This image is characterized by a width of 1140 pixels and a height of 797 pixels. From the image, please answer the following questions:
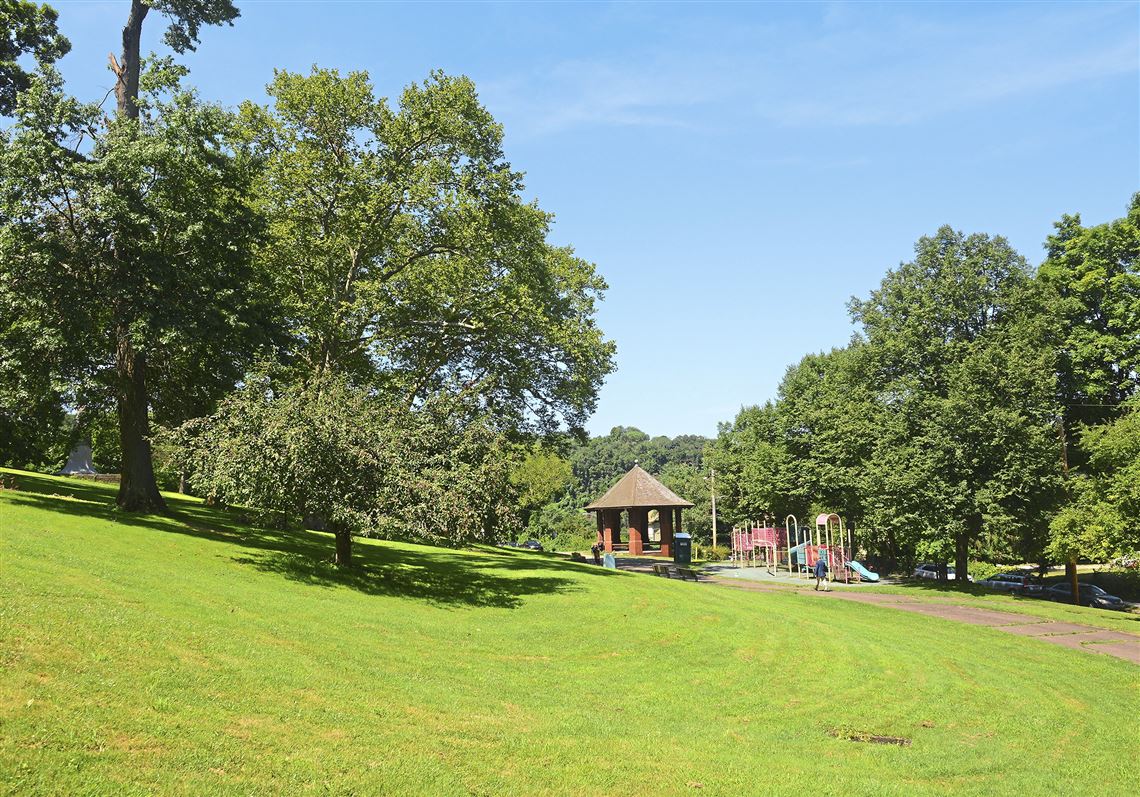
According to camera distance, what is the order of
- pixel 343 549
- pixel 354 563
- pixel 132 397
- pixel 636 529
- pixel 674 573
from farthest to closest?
pixel 636 529 < pixel 674 573 < pixel 132 397 < pixel 354 563 < pixel 343 549

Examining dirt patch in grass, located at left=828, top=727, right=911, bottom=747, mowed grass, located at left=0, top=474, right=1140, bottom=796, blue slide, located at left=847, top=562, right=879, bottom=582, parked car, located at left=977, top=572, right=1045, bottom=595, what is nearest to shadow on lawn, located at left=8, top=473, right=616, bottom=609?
mowed grass, located at left=0, top=474, right=1140, bottom=796

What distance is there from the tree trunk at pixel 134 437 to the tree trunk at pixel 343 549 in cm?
836

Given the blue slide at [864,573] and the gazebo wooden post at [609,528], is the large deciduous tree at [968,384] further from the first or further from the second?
the gazebo wooden post at [609,528]

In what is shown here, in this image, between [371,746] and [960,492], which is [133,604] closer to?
[371,746]

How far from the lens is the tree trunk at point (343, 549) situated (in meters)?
24.0

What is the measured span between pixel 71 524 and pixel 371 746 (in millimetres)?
16242

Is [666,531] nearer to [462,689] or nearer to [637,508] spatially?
[637,508]

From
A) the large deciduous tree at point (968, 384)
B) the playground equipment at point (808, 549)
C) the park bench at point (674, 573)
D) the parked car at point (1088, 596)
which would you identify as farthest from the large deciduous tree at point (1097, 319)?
the park bench at point (674, 573)

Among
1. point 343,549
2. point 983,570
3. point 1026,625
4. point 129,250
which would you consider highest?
point 129,250

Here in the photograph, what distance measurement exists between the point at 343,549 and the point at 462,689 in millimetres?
12359

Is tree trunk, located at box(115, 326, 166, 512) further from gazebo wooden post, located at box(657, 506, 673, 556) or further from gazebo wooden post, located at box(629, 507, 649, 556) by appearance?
gazebo wooden post, located at box(629, 507, 649, 556)

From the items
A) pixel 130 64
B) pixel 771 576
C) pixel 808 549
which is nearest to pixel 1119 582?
pixel 808 549

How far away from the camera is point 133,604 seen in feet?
44.9

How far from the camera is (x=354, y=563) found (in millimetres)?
25703
